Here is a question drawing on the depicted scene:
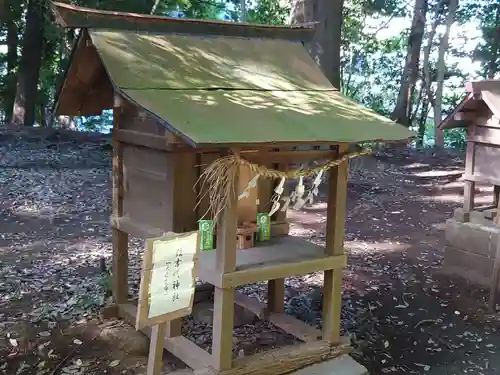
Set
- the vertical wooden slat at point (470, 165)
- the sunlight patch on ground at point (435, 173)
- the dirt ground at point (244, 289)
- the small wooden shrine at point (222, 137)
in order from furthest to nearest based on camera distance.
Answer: the sunlight patch on ground at point (435, 173), the vertical wooden slat at point (470, 165), the dirt ground at point (244, 289), the small wooden shrine at point (222, 137)

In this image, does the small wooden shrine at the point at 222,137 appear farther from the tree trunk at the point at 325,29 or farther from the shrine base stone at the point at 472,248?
the tree trunk at the point at 325,29

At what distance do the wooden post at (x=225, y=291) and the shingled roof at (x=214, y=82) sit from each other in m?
0.50

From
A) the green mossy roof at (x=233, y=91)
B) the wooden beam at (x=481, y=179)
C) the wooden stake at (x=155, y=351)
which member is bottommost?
the wooden stake at (x=155, y=351)

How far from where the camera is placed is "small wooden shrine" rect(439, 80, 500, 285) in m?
7.39

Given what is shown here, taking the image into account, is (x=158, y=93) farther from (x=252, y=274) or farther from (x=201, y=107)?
(x=252, y=274)

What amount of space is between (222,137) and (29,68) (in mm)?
14785

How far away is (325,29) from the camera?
11211 millimetres

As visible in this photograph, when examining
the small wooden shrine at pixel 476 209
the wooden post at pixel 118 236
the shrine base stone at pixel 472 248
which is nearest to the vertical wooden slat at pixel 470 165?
the small wooden shrine at pixel 476 209

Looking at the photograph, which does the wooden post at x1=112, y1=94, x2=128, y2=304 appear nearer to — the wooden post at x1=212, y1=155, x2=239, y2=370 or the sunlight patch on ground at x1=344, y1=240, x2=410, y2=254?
the wooden post at x1=212, y1=155, x2=239, y2=370

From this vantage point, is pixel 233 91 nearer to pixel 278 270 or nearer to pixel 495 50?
pixel 278 270

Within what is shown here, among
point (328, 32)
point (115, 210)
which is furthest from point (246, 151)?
point (328, 32)

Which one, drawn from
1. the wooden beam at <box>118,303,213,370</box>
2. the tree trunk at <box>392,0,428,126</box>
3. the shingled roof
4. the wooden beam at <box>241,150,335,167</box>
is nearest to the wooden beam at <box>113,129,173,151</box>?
the shingled roof

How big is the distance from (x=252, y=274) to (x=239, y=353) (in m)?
1.13

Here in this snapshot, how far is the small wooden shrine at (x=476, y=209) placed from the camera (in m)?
7.39
